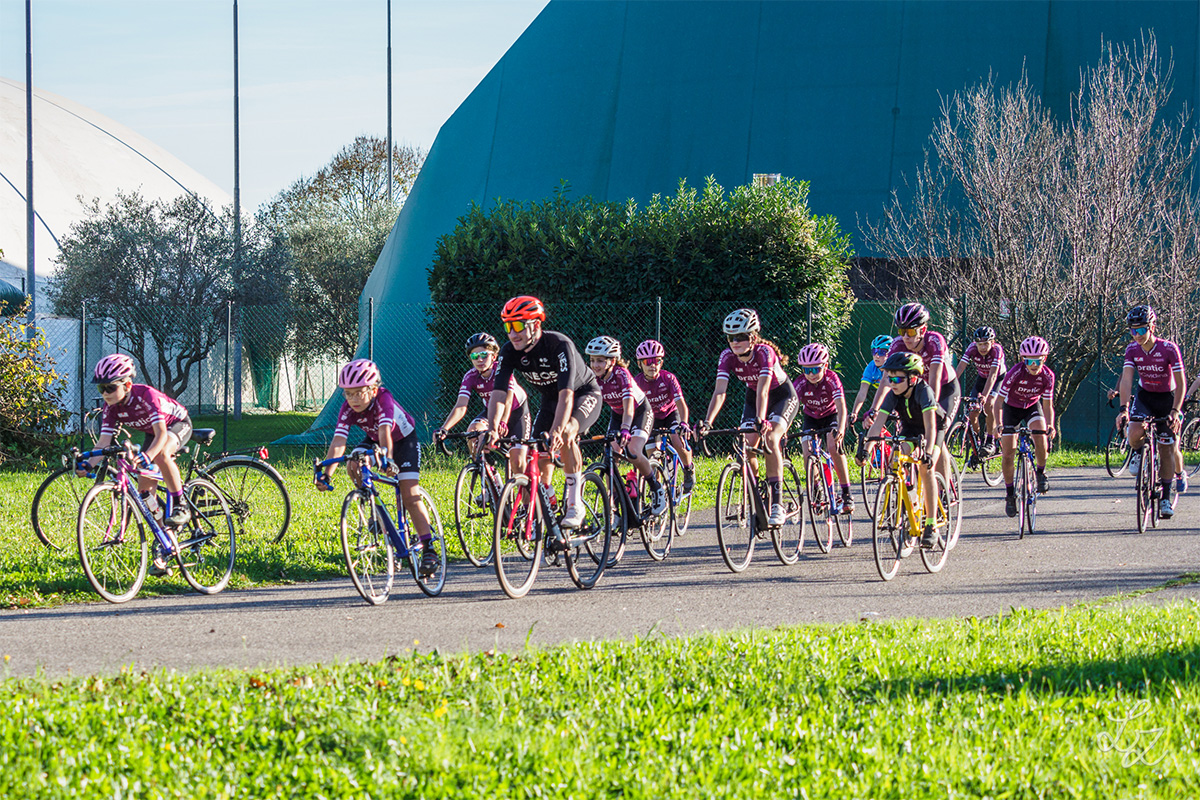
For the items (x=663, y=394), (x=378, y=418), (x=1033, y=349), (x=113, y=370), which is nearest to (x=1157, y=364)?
(x=1033, y=349)

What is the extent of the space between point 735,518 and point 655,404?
2.46 meters

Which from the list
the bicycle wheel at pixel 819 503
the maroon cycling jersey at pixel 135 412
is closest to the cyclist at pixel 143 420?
the maroon cycling jersey at pixel 135 412

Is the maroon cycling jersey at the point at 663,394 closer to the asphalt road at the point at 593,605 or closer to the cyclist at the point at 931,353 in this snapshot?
the asphalt road at the point at 593,605

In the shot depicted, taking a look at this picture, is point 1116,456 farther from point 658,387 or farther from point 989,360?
point 658,387

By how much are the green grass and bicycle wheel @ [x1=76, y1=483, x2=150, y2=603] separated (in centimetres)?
261

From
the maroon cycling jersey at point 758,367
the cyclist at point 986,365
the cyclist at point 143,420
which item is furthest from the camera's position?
the cyclist at point 986,365

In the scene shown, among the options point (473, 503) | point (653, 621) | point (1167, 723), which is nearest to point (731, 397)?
point (473, 503)

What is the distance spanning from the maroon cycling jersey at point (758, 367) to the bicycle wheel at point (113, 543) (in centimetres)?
487

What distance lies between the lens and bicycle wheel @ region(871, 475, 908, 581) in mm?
8789

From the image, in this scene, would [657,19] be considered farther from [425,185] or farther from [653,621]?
[653,621]

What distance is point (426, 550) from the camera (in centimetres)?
809

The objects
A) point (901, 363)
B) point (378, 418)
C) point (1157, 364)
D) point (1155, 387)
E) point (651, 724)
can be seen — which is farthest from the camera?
point (1155, 387)

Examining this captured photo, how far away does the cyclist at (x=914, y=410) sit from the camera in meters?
9.01

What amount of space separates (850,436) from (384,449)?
12824mm
